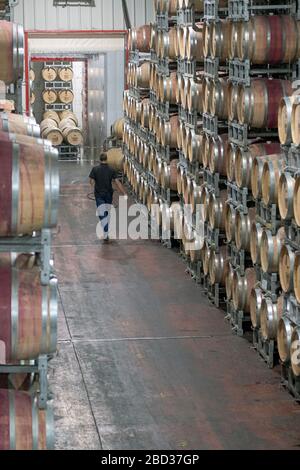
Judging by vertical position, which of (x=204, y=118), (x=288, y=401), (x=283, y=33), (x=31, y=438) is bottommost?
(x=288, y=401)

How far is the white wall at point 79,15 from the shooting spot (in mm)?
28297

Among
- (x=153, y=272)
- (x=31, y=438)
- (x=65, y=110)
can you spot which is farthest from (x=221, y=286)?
(x=65, y=110)

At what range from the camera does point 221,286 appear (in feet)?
51.8

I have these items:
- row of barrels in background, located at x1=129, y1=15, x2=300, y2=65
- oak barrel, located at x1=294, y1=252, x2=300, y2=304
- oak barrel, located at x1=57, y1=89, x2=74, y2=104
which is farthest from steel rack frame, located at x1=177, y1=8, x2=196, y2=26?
oak barrel, located at x1=57, y1=89, x2=74, y2=104

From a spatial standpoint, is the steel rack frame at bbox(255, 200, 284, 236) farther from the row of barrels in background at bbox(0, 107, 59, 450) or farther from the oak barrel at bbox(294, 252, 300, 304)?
the row of barrels in background at bbox(0, 107, 59, 450)

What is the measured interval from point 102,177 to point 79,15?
31.0ft

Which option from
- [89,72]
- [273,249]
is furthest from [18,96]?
[89,72]

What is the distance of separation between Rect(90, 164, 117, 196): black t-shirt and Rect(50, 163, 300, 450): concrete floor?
7.87 feet

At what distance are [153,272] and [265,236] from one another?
552cm

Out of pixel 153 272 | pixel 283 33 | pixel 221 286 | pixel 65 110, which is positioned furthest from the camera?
pixel 65 110

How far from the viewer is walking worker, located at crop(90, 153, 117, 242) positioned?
66.1ft

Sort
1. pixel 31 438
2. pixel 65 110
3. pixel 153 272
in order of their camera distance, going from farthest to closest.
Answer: pixel 65 110, pixel 153 272, pixel 31 438

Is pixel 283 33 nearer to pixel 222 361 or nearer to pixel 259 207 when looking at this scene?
pixel 259 207

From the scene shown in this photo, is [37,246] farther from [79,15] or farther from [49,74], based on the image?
[49,74]
